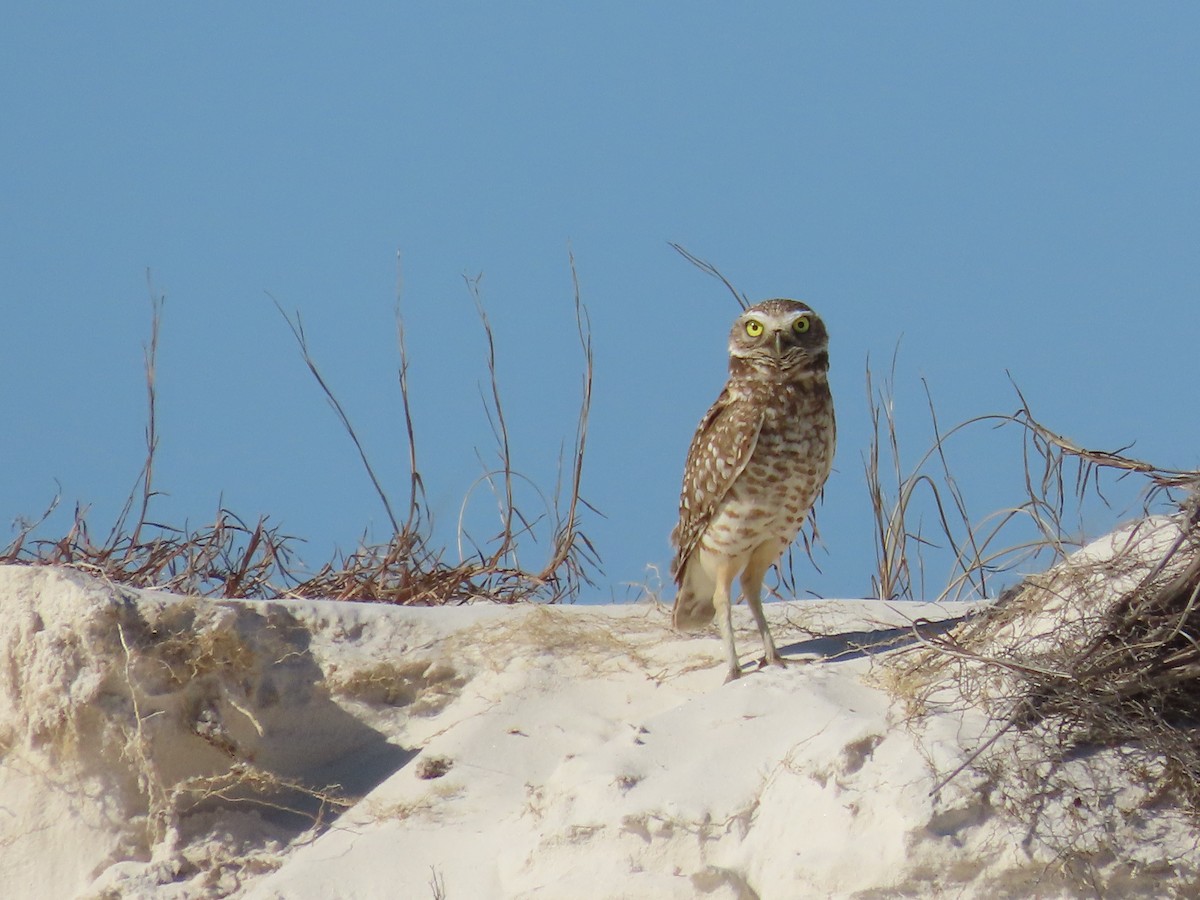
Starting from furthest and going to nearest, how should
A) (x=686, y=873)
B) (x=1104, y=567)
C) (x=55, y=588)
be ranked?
(x=55, y=588), (x=1104, y=567), (x=686, y=873)

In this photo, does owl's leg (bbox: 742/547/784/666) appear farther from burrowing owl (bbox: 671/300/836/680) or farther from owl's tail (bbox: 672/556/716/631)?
owl's tail (bbox: 672/556/716/631)

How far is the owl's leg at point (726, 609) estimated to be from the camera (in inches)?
235

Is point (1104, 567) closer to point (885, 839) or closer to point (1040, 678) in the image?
point (1040, 678)

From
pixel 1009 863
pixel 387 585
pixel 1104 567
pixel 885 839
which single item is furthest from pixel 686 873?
pixel 387 585

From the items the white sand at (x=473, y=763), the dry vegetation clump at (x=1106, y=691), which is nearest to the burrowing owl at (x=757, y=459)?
the white sand at (x=473, y=763)

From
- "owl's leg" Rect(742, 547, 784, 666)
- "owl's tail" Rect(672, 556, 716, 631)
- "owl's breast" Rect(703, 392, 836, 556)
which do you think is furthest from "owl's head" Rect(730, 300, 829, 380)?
"owl's tail" Rect(672, 556, 716, 631)

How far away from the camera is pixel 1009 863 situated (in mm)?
4148

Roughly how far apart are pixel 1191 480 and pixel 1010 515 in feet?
5.36

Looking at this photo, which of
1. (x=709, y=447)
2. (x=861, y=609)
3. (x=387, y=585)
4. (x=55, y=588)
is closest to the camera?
(x=55, y=588)

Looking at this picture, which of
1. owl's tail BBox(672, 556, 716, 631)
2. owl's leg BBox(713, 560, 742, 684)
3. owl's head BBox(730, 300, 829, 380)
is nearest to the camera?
owl's leg BBox(713, 560, 742, 684)

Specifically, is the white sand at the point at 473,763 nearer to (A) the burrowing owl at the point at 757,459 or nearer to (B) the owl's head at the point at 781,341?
(A) the burrowing owl at the point at 757,459

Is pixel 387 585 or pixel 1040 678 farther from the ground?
pixel 387 585

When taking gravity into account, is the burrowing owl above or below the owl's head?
below

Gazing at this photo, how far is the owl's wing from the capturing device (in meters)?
6.05
